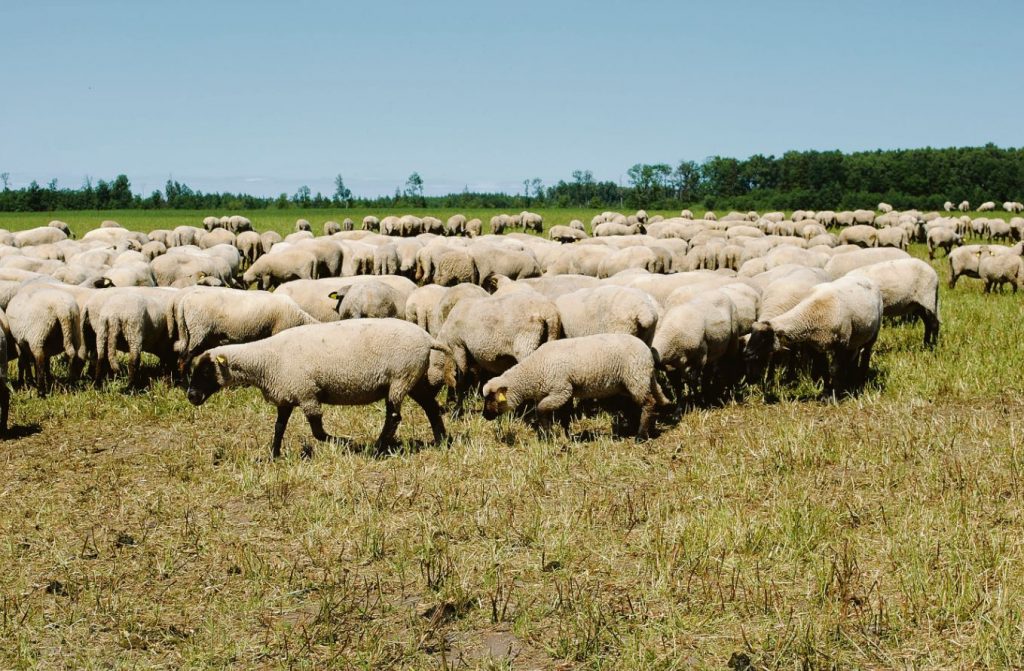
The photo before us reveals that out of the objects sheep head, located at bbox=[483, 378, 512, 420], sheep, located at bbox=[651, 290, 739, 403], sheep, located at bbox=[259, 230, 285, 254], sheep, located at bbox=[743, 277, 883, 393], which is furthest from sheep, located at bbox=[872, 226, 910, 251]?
sheep head, located at bbox=[483, 378, 512, 420]

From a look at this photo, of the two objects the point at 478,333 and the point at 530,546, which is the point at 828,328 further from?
the point at 530,546

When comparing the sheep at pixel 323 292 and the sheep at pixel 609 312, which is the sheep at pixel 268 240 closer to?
the sheep at pixel 323 292

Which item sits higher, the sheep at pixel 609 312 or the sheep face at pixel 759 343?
the sheep at pixel 609 312

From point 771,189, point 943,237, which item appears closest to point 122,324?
point 943,237

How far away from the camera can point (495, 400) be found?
31.0 feet

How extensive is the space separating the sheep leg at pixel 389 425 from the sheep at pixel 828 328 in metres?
4.87

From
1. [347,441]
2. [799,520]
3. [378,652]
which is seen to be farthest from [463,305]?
[378,652]

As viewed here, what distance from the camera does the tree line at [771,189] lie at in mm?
96938

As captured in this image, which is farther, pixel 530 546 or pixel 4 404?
pixel 4 404

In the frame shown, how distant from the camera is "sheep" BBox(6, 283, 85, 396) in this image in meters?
12.0

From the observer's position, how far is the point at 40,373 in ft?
39.6

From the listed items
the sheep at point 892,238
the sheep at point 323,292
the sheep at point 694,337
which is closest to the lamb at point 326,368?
the sheep at point 694,337

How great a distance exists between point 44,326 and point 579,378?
25.8ft

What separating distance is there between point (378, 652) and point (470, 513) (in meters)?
2.25
